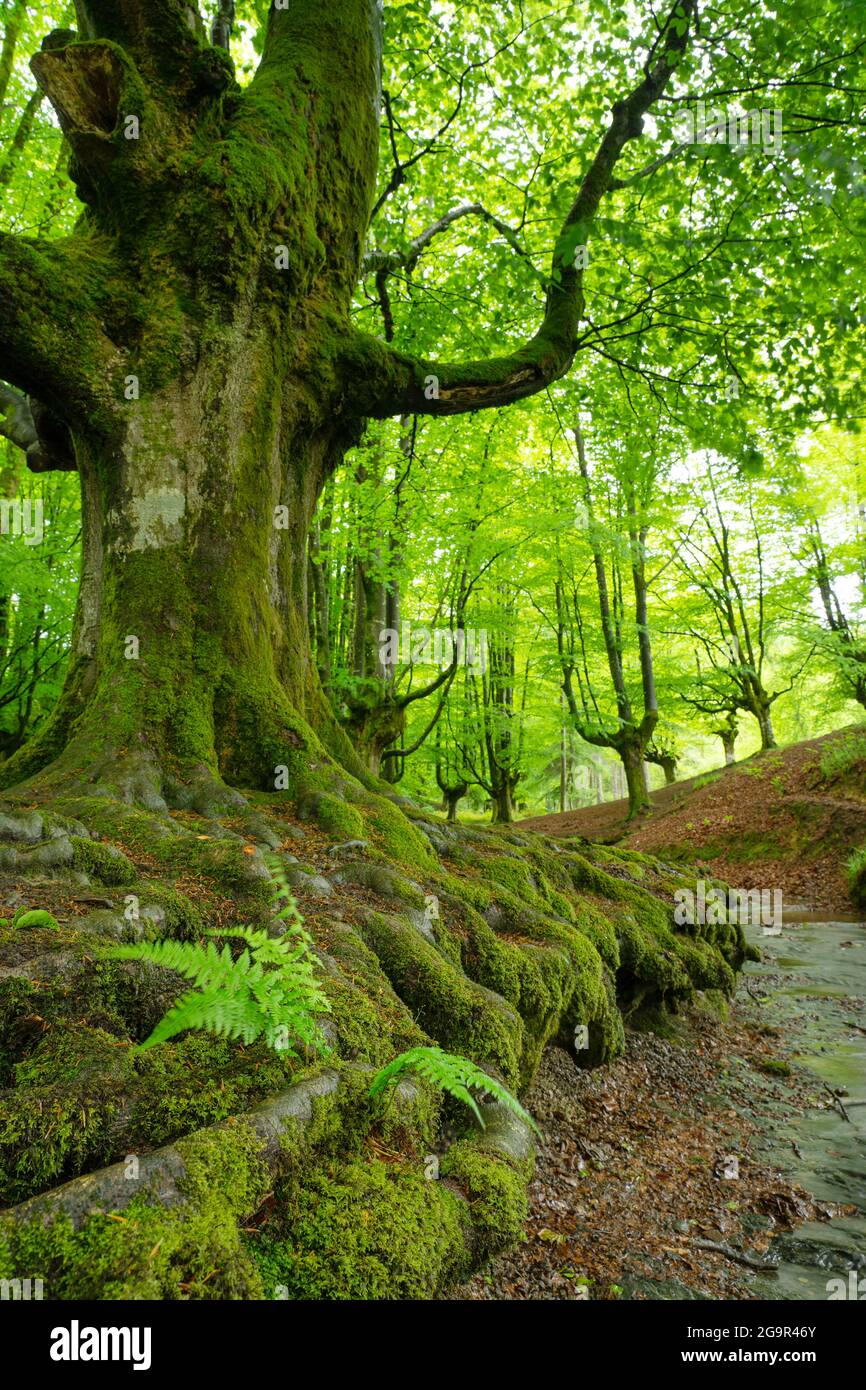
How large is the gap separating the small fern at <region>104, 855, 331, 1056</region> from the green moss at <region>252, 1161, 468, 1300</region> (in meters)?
0.40

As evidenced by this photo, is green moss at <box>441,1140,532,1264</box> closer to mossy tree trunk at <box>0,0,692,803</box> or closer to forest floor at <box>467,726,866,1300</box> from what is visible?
forest floor at <box>467,726,866,1300</box>

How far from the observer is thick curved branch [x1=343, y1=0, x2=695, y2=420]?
5.83 m

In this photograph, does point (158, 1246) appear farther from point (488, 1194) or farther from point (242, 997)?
point (488, 1194)

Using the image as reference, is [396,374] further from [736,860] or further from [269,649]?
[736,860]

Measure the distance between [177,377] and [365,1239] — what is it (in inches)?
204

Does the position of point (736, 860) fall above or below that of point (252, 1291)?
below

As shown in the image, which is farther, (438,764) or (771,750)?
(438,764)

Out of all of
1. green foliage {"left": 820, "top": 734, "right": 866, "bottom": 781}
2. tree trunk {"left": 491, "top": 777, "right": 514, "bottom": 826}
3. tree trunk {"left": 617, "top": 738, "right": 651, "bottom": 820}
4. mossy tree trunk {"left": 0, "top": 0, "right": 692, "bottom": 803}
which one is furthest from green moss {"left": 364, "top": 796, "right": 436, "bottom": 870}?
tree trunk {"left": 491, "top": 777, "right": 514, "bottom": 826}

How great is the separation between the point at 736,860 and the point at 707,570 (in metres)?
12.8

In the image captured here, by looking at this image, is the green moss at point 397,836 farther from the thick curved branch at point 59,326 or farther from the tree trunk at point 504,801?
the tree trunk at point 504,801

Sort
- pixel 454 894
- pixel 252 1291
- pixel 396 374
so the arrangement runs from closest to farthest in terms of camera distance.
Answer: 1. pixel 252 1291
2. pixel 454 894
3. pixel 396 374

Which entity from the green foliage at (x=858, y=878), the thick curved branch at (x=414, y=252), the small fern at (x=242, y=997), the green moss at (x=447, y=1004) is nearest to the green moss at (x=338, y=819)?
the green moss at (x=447, y=1004)

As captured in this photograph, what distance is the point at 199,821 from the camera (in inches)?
160
